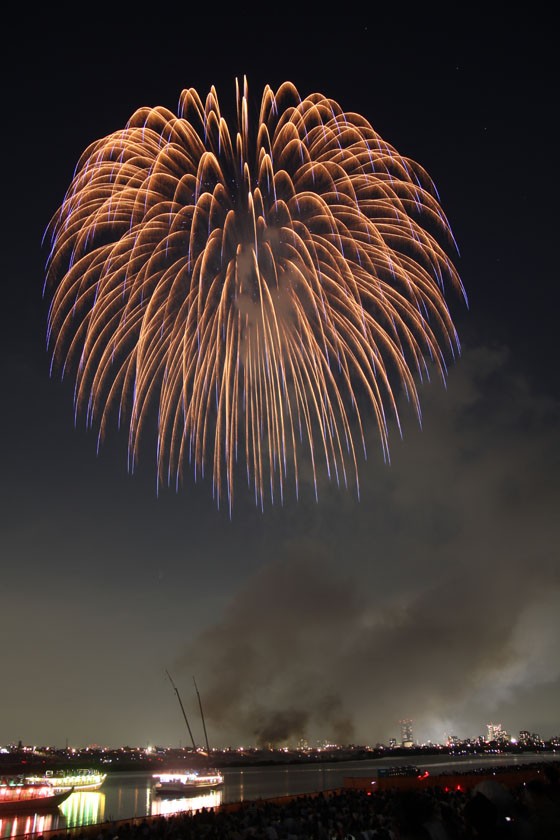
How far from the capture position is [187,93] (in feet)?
80.5

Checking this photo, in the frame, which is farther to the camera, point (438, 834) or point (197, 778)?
point (197, 778)

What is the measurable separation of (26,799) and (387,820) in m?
45.8

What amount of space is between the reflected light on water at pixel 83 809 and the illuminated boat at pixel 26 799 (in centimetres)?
172

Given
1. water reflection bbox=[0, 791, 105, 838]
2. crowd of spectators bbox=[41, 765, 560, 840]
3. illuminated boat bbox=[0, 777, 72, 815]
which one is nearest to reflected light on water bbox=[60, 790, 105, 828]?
water reflection bbox=[0, 791, 105, 838]

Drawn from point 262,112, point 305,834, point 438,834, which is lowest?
point 438,834

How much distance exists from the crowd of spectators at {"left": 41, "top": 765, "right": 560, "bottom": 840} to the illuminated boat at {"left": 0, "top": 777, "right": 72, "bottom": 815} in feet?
108

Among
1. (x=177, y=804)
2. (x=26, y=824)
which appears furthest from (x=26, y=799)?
(x=177, y=804)

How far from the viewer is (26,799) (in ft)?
184

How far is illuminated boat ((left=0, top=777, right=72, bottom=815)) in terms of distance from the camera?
54.0m

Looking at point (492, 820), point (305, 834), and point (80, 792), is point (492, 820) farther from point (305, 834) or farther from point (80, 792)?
point (80, 792)

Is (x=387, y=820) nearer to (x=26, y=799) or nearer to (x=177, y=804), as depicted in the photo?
(x=26, y=799)

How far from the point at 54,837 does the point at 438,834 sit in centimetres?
2217

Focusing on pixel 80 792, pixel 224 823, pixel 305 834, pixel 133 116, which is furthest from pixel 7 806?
pixel 133 116

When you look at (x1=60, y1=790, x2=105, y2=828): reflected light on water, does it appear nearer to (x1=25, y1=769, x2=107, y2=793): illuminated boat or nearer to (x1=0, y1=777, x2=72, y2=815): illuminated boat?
(x1=25, y1=769, x2=107, y2=793): illuminated boat
